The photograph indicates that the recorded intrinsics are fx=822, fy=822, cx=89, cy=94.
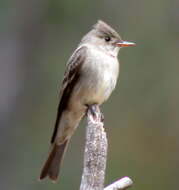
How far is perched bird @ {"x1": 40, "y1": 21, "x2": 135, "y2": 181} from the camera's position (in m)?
7.49

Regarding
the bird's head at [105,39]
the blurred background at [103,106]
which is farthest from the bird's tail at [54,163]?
the blurred background at [103,106]

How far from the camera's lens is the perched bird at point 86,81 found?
749cm

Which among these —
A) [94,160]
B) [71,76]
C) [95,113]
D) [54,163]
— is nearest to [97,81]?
[71,76]

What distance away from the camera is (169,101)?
1080 centimetres

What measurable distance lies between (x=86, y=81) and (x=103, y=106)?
11.2 feet

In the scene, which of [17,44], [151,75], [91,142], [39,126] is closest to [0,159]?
[39,126]

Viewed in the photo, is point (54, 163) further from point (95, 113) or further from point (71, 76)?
point (71, 76)

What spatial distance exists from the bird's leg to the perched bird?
0.11m

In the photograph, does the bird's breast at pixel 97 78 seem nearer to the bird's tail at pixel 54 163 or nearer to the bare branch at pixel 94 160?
the bird's tail at pixel 54 163

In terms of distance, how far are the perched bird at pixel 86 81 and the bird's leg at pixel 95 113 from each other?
0.35 ft

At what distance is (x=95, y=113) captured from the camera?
7000mm

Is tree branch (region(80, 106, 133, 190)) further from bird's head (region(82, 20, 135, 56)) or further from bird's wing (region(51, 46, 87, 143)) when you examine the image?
bird's head (region(82, 20, 135, 56))

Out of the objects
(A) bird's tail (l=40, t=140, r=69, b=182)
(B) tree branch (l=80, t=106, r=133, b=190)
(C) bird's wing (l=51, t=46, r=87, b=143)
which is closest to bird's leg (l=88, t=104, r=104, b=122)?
(C) bird's wing (l=51, t=46, r=87, b=143)

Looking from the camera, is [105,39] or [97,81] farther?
[105,39]
